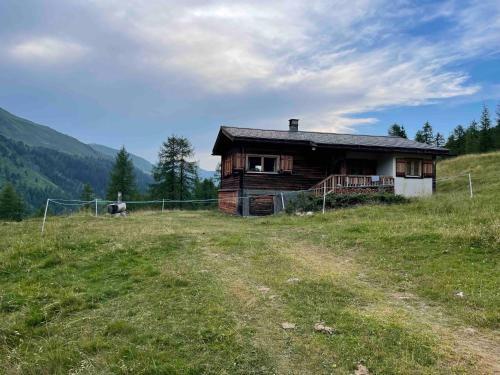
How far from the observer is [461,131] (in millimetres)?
84688

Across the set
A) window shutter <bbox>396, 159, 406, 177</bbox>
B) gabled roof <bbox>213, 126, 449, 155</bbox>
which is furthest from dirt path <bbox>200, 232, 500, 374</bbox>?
window shutter <bbox>396, 159, 406, 177</bbox>

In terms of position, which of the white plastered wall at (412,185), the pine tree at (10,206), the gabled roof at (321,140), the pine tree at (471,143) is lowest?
the pine tree at (10,206)

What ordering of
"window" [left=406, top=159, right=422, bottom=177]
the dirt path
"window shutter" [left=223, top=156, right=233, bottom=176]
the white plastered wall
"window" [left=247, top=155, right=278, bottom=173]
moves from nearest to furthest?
the dirt path < "window" [left=247, top=155, right=278, bottom=173] < the white plastered wall < "window" [left=406, top=159, right=422, bottom=177] < "window shutter" [left=223, top=156, right=233, bottom=176]

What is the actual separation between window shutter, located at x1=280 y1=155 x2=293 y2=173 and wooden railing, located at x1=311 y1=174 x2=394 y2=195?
6.42 ft

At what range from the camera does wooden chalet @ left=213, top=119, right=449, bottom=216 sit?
81.9 ft

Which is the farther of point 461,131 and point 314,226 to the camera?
point 461,131

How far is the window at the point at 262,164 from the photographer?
84.6ft

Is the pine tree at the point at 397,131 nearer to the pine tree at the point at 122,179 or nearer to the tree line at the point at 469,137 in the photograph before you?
the tree line at the point at 469,137

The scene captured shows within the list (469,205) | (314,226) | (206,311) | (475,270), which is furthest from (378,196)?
(206,311)

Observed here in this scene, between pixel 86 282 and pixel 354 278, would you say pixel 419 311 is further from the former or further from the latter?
pixel 86 282

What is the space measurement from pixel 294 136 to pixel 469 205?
1322 cm

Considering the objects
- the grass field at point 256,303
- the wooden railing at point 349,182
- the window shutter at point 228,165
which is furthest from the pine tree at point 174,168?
the grass field at point 256,303

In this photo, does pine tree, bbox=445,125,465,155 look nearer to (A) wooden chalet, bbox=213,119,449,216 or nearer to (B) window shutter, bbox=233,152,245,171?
(A) wooden chalet, bbox=213,119,449,216

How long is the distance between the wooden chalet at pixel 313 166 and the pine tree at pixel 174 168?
85.3 feet
